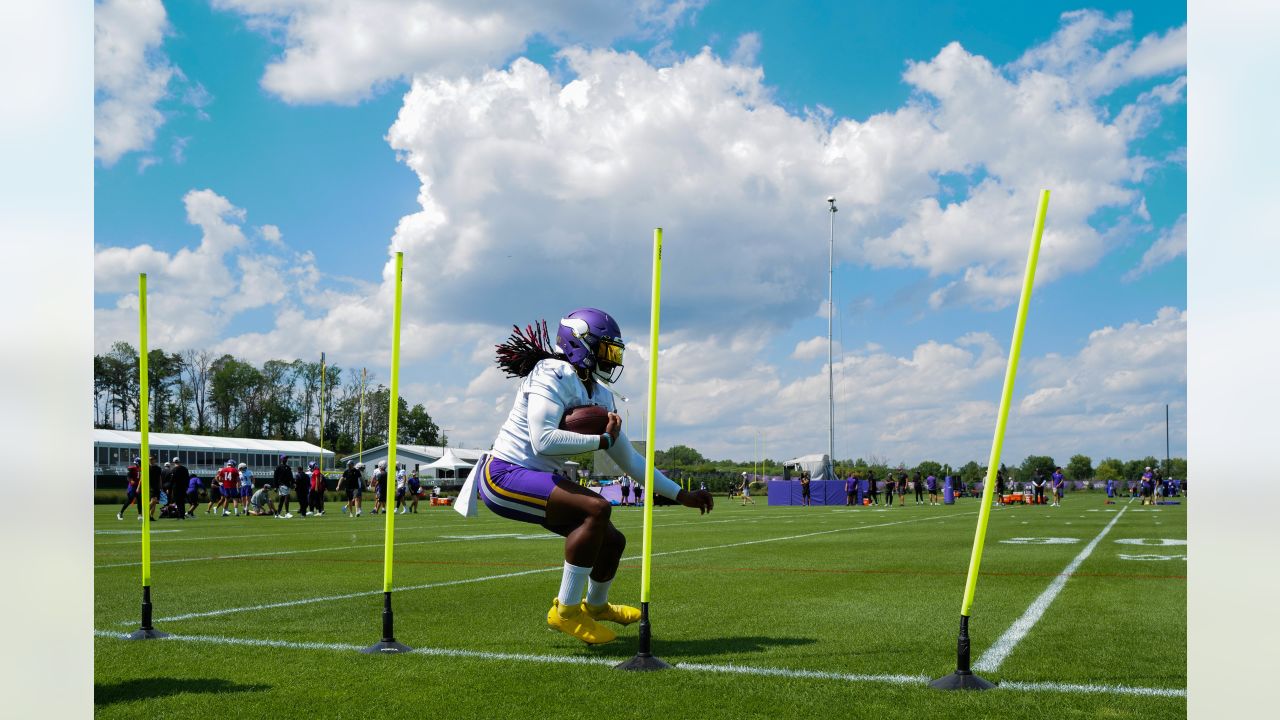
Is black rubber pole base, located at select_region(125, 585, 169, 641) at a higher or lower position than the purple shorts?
lower

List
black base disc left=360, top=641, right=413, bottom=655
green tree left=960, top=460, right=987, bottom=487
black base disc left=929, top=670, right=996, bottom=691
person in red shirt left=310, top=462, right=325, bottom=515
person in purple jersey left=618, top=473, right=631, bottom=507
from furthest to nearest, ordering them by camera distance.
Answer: green tree left=960, top=460, right=987, bottom=487 < person in purple jersey left=618, top=473, right=631, bottom=507 < person in red shirt left=310, top=462, right=325, bottom=515 < black base disc left=360, top=641, right=413, bottom=655 < black base disc left=929, top=670, right=996, bottom=691

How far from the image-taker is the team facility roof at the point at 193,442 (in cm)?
5291

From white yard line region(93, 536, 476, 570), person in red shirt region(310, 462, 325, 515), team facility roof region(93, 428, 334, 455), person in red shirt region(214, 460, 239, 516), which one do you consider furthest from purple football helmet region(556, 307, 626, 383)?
team facility roof region(93, 428, 334, 455)

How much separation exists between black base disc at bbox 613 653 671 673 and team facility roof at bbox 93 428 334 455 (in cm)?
4698

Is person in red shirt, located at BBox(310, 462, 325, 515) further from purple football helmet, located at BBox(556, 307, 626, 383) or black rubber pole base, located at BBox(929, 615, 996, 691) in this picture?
black rubber pole base, located at BBox(929, 615, 996, 691)

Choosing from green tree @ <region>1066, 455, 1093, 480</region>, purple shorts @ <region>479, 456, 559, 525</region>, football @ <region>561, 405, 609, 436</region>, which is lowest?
green tree @ <region>1066, 455, 1093, 480</region>

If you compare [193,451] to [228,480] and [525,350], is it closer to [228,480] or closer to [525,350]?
[228,480]

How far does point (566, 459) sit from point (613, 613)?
1.11m

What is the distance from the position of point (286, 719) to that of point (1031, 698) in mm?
3458

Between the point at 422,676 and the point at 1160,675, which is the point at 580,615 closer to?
the point at 422,676

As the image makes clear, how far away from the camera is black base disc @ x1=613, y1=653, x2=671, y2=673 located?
17.1 feet

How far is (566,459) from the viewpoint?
612 cm
